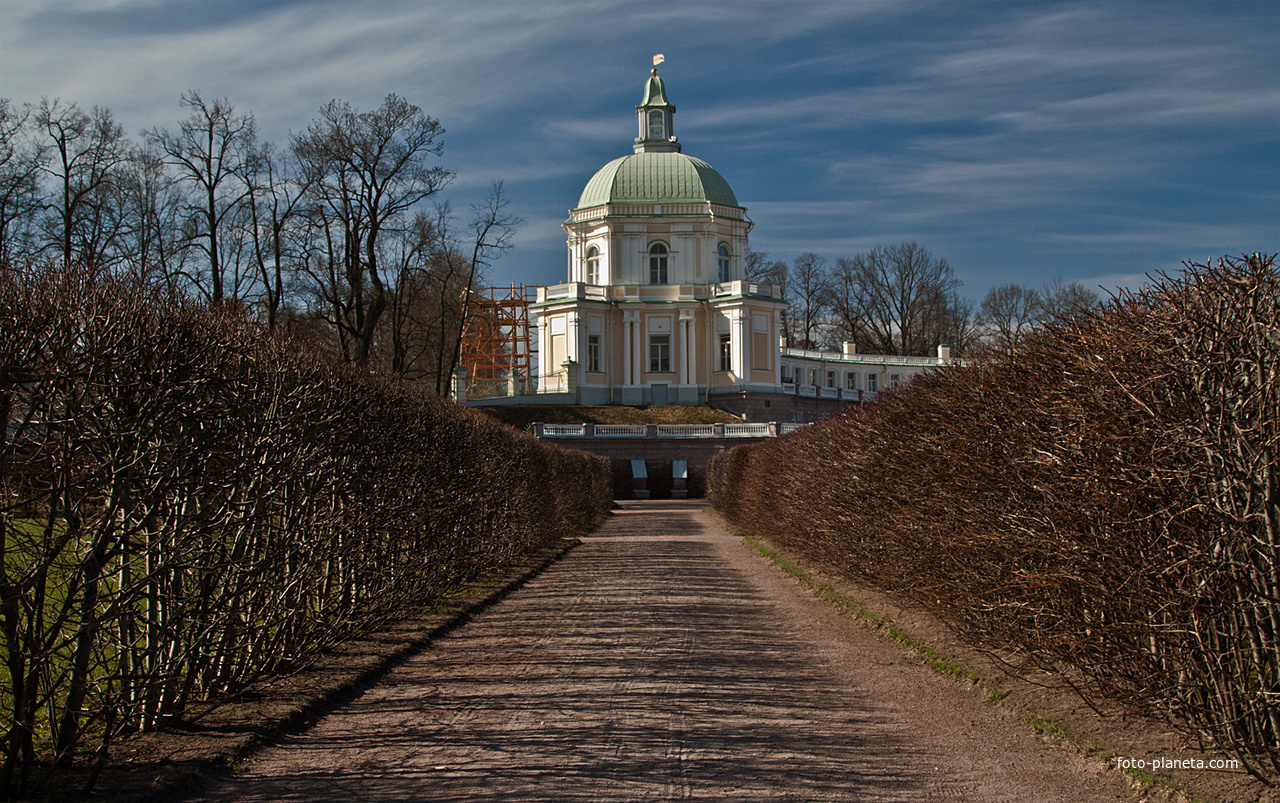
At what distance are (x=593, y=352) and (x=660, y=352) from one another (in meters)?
3.89

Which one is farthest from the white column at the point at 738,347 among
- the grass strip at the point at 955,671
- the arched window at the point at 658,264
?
the grass strip at the point at 955,671

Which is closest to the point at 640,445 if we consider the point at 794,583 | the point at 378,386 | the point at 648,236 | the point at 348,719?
the point at 648,236

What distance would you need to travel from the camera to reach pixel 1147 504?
5.21m

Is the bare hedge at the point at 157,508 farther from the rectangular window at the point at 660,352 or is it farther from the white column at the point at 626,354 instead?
the rectangular window at the point at 660,352

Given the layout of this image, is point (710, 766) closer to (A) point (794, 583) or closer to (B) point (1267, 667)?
(B) point (1267, 667)

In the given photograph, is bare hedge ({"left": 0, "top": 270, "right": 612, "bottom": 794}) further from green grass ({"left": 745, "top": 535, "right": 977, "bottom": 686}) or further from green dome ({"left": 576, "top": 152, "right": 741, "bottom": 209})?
green dome ({"left": 576, "top": 152, "right": 741, "bottom": 209})

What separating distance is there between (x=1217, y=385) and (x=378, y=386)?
6.94m

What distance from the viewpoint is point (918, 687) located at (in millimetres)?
7438

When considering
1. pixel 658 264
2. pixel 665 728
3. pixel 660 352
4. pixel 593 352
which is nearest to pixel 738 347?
pixel 660 352

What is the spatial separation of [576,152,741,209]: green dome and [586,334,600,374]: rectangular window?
314 inches

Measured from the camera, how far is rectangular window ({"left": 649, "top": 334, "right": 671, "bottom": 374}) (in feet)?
198

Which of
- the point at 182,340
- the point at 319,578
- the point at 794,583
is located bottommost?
the point at 794,583

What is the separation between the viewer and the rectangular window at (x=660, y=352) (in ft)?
198

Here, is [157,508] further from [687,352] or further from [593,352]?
[687,352]
